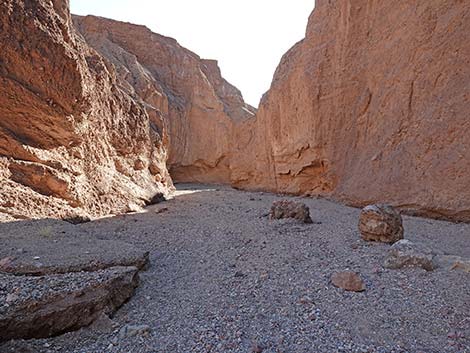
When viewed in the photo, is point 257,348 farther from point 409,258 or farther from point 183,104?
point 183,104

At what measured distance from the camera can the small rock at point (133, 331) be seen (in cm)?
222

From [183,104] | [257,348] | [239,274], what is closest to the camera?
[257,348]

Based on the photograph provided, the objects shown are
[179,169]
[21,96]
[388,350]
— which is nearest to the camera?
[388,350]

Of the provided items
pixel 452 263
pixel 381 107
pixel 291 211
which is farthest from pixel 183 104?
pixel 452 263

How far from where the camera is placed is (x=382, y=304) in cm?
251

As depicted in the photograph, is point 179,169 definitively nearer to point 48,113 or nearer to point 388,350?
point 48,113

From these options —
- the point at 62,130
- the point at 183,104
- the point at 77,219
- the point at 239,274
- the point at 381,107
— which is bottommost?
the point at 239,274

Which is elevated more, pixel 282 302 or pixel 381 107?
pixel 381 107

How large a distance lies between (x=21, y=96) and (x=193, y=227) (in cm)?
453

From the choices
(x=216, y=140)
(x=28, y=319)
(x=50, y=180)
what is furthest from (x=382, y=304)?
(x=216, y=140)

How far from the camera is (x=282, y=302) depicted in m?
2.69

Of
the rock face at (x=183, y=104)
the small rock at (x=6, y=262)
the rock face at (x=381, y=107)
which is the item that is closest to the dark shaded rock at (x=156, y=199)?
the rock face at (x=381, y=107)

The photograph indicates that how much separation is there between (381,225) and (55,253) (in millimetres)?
4347

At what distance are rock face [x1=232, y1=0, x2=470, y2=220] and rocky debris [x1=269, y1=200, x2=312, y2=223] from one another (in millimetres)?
2451
